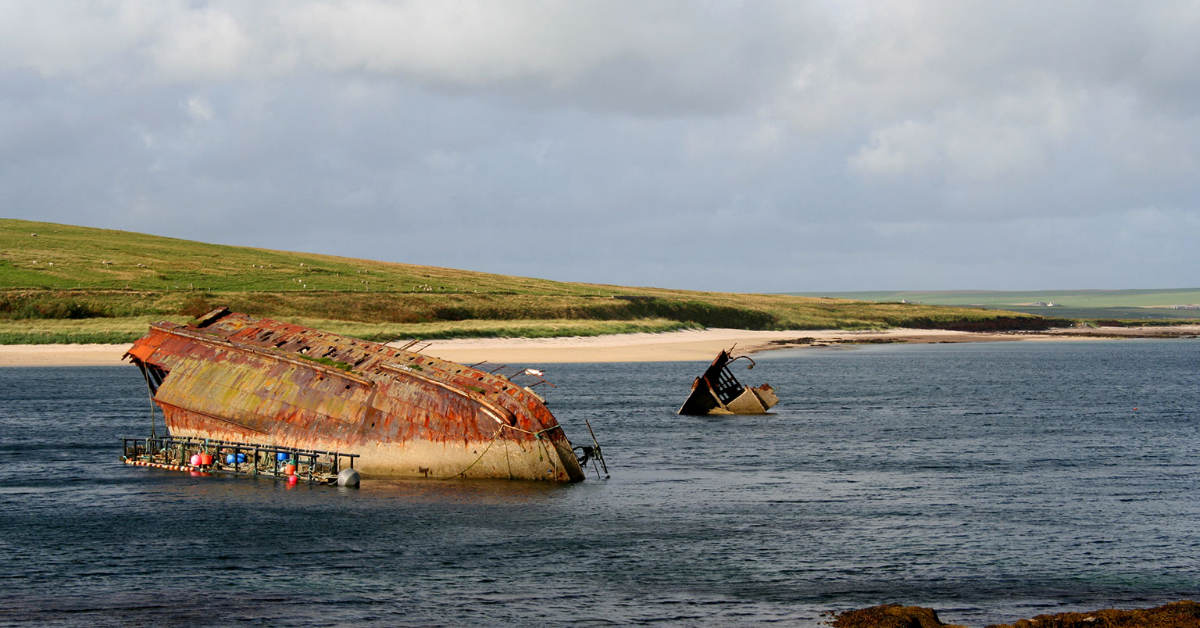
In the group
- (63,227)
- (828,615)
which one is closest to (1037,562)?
(828,615)

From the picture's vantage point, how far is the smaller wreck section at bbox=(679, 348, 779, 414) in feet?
204

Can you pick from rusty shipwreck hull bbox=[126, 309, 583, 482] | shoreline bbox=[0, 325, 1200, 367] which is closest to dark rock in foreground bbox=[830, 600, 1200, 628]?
rusty shipwreck hull bbox=[126, 309, 583, 482]

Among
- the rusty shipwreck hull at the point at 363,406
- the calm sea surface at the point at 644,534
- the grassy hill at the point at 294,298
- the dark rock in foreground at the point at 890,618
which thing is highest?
the grassy hill at the point at 294,298

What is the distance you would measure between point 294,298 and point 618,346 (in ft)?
125

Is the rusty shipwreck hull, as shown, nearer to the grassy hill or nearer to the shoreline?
the shoreline

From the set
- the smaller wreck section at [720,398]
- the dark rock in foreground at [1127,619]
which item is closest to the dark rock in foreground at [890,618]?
the dark rock in foreground at [1127,619]

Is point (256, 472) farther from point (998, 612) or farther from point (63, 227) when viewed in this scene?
point (63, 227)

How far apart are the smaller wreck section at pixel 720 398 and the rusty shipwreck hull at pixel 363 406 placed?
2765 centimetres

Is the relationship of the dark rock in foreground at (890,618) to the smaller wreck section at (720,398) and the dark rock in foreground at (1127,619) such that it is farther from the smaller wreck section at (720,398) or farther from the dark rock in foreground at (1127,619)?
the smaller wreck section at (720,398)

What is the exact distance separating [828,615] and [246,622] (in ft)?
35.5

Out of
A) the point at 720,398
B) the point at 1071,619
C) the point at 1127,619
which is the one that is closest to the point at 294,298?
the point at 720,398

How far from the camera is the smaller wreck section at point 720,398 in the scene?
62.2 m

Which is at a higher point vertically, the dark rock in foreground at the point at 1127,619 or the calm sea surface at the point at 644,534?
the dark rock in foreground at the point at 1127,619

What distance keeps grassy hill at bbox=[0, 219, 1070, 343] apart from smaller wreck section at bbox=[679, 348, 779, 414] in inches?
1907
